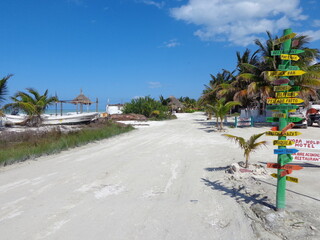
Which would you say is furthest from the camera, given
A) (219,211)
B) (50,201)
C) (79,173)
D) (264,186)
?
(79,173)

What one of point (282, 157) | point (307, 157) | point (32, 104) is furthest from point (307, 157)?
point (32, 104)

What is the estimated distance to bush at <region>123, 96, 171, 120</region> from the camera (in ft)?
115

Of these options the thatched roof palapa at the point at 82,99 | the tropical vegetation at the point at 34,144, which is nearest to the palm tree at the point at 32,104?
the tropical vegetation at the point at 34,144

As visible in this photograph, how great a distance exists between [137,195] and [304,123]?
53.2 feet

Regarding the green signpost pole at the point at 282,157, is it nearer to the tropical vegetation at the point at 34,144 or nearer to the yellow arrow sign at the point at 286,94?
the yellow arrow sign at the point at 286,94

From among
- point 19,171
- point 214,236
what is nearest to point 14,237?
point 214,236

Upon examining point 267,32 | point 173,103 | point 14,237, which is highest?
point 267,32

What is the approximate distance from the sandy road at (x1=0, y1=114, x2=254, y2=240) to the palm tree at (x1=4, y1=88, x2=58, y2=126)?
13408mm

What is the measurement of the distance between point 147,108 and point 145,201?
3141cm

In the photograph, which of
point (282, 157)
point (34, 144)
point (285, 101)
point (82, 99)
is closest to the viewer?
point (285, 101)

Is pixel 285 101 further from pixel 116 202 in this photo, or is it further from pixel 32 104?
pixel 32 104

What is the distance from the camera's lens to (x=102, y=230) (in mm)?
3371

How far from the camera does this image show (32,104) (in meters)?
19.5

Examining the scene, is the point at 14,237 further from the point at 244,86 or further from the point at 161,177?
the point at 244,86
